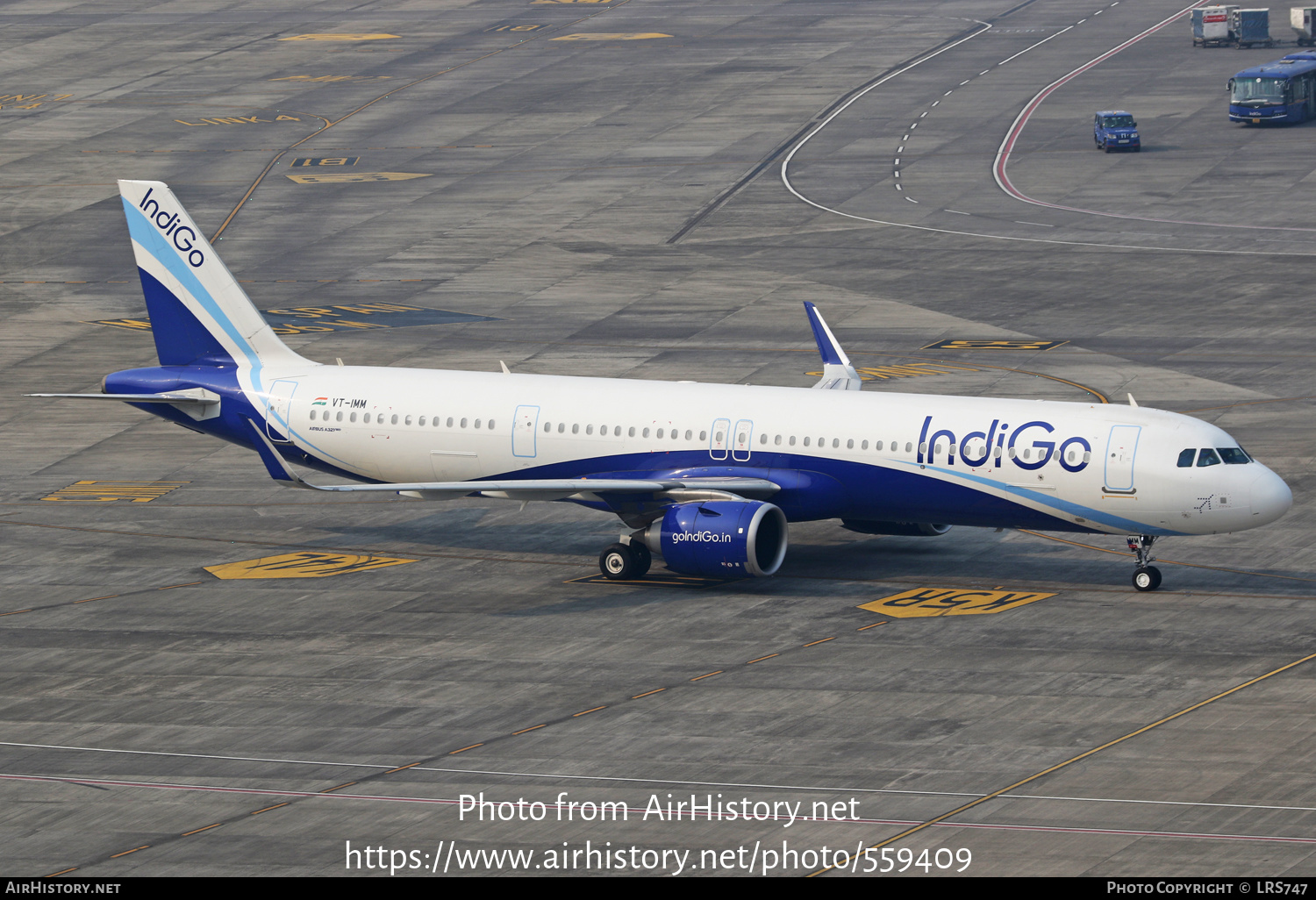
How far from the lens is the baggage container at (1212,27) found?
136875mm

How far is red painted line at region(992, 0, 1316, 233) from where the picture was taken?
96.8 metres

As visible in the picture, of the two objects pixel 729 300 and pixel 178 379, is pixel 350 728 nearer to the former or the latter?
pixel 178 379

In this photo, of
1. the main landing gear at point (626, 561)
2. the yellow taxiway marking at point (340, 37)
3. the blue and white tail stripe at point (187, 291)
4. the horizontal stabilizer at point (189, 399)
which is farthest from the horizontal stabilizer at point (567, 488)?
the yellow taxiway marking at point (340, 37)

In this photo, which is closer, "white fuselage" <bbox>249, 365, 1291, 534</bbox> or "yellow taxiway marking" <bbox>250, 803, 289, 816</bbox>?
"yellow taxiway marking" <bbox>250, 803, 289, 816</bbox>

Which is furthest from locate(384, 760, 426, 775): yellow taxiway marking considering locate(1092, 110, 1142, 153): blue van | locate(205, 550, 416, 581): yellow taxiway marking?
locate(1092, 110, 1142, 153): blue van

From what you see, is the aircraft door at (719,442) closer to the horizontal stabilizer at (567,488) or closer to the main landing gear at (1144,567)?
the horizontal stabilizer at (567,488)

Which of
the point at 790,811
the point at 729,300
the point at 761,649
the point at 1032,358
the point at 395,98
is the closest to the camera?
the point at 790,811

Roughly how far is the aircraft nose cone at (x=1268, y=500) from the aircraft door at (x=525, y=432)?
19.6 m

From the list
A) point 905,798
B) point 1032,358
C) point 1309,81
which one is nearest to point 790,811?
point 905,798

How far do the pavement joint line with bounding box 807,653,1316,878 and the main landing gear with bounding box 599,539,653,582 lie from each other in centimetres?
1668

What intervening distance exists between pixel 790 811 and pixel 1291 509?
89.9 ft

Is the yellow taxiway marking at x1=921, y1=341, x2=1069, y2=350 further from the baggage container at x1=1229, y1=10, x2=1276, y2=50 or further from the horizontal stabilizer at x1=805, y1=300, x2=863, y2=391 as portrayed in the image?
the baggage container at x1=1229, y1=10, x2=1276, y2=50

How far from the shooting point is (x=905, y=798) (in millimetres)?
34406

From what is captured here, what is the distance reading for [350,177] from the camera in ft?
385
